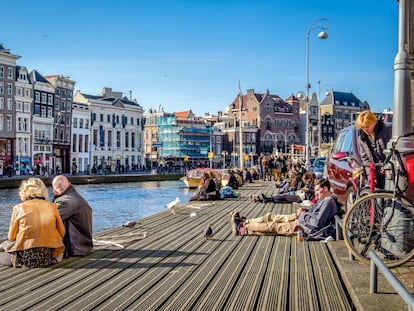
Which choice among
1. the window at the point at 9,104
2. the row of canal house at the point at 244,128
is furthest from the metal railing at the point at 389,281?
the row of canal house at the point at 244,128

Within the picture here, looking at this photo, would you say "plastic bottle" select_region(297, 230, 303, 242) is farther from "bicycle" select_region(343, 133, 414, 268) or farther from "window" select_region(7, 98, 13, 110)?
"window" select_region(7, 98, 13, 110)

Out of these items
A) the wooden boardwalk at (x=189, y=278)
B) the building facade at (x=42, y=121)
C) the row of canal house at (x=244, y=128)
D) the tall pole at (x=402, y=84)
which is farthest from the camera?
the row of canal house at (x=244, y=128)

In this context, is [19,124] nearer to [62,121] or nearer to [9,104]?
[9,104]

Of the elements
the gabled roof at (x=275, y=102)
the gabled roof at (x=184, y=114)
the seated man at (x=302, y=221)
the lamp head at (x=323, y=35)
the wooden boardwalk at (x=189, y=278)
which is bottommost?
the wooden boardwalk at (x=189, y=278)

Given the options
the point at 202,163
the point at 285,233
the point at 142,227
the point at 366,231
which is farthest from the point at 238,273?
the point at 202,163

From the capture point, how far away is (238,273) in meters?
6.63

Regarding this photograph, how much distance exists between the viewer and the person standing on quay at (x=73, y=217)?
7.74m

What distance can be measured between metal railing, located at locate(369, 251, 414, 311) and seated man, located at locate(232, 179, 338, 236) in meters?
4.02

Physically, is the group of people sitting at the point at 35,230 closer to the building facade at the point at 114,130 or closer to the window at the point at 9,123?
the window at the point at 9,123

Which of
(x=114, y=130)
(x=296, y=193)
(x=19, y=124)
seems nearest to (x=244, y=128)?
(x=114, y=130)

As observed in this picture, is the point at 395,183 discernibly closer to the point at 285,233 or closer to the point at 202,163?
the point at 285,233

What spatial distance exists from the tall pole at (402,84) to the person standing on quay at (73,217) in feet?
15.1

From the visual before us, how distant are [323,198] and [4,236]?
1320 centimetres

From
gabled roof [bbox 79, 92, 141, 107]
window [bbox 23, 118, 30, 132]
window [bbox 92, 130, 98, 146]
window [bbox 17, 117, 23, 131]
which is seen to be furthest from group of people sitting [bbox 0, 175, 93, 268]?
gabled roof [bbox 79, 92, 141, 107]
